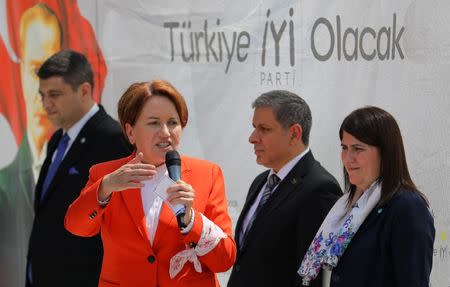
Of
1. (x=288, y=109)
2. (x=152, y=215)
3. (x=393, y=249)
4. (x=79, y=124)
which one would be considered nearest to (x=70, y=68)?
(x=79, y=124)

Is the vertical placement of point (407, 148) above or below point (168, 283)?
above

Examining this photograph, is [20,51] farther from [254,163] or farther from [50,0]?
[254,163]

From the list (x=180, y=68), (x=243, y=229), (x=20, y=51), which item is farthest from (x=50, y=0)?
(x=243, y=229)

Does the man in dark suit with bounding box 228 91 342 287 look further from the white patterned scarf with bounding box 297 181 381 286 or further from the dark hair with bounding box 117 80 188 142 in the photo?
the dark hair with bounding box 117 80 188 142

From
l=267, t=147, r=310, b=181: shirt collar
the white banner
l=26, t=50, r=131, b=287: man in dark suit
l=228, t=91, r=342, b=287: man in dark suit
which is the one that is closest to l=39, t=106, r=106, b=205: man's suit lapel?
l=26, t=50, r=131, b=287: man in dark suit

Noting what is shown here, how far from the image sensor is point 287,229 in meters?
3.26

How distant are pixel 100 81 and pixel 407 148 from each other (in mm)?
1899

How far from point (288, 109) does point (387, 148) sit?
725mm

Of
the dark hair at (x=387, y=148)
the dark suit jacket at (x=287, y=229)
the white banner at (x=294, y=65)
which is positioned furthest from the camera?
the white banner at (x=294, y=65)

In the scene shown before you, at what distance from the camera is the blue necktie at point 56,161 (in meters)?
4.49

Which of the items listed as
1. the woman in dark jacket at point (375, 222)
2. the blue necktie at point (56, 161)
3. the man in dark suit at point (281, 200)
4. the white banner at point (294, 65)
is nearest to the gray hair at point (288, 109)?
the man in dark suit at point (281, 200)

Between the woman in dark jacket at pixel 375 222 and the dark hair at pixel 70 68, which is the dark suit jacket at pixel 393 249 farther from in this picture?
the dark hair at pixel 70 68

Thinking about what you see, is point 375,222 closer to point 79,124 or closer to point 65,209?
point 65,209

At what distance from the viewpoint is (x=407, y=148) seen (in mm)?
3627
